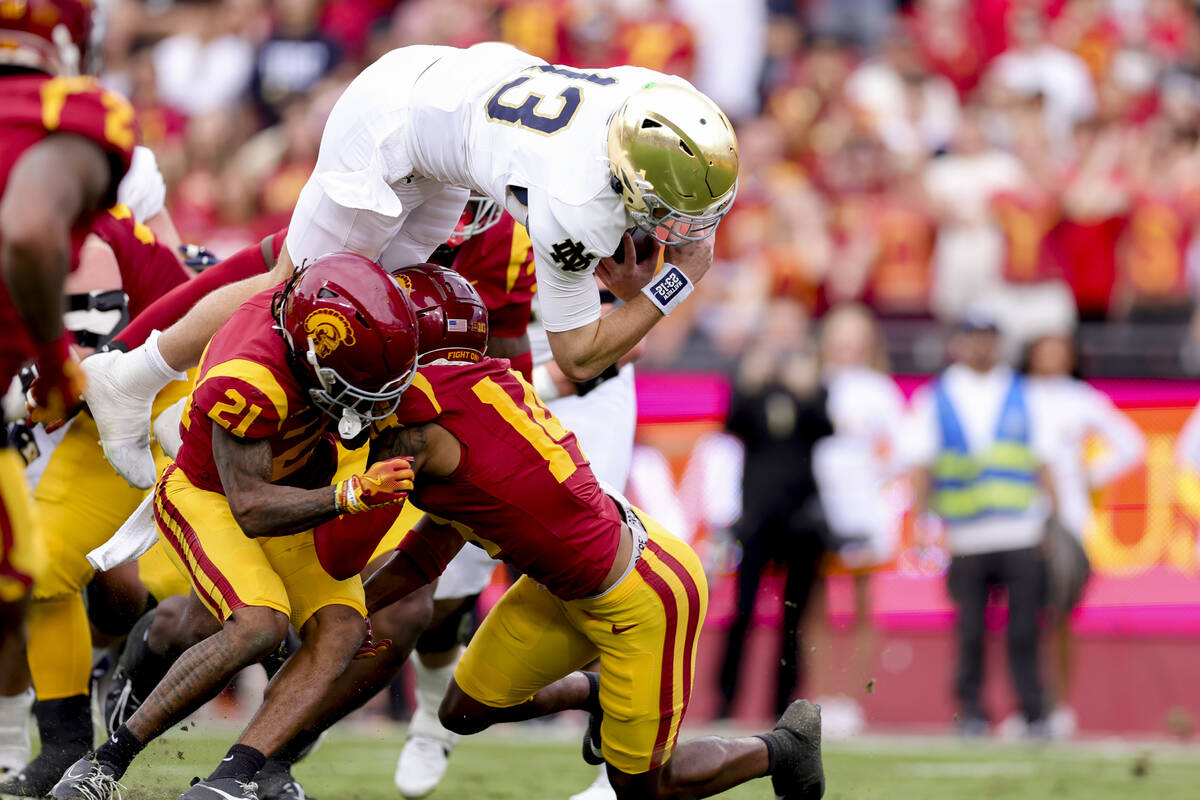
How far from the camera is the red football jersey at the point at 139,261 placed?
5.96m

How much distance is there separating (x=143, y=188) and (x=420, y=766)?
2374 mm

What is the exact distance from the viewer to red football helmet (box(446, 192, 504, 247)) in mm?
5887

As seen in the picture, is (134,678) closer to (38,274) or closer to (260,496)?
(260,496)

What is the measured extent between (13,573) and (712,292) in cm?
795

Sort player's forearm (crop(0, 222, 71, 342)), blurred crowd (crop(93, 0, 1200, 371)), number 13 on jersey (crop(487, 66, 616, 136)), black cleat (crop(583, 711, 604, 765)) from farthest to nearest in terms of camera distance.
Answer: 1. blurred crowd (crop(93, 0, 1200, 371))
2. black cleat (crop(583, 711, 604, 765))
3. number 13 on jersey (crop(487, 66, 616, 136))
4. player's forearm (crop(0, 222, 71, 342))

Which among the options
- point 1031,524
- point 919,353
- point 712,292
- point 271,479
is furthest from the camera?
point 712,292

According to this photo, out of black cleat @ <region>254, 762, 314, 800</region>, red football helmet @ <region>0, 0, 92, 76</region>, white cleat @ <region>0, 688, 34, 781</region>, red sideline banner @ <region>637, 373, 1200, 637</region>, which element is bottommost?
red sideline banner @ <region>637, 373, 1200, 637</region>

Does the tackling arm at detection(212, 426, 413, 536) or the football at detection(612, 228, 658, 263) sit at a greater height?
the football at detection(612, 228, 658, 263)

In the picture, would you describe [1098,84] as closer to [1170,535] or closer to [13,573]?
[1170,535]

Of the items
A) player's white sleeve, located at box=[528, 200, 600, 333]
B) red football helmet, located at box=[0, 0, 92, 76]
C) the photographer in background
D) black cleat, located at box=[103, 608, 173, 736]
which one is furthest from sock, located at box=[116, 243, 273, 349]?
the photographer in background

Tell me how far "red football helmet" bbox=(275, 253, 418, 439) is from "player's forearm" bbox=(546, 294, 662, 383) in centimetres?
51

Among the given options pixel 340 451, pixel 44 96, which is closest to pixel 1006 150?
pixel 340 451

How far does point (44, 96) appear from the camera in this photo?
3695 mm

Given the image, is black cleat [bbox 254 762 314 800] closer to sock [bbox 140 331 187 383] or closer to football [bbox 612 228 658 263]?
sock [bbox 140 331 187 383]
